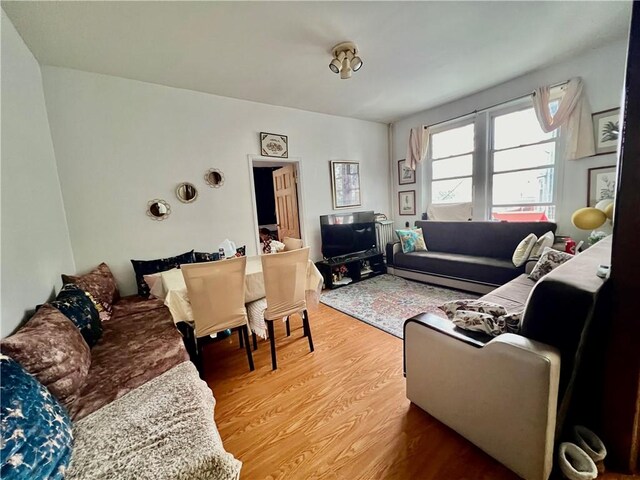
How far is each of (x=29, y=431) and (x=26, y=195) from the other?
1.73 m

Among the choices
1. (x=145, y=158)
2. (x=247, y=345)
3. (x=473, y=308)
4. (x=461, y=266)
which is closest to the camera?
(x=473, y=308)

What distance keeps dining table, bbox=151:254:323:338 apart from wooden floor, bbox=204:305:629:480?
1.24ft

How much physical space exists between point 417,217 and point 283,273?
3.53 m

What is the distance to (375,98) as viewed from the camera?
3.68 metres

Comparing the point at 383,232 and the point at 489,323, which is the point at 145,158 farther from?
the point at 383,232

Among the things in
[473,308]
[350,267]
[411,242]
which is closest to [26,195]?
[473,308]

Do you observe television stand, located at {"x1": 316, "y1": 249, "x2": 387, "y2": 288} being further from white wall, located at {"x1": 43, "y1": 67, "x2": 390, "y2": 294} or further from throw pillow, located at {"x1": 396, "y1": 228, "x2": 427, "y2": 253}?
white wall, located at {"x1": 43, "y1": 67, "x2": 390, "y2": 294}

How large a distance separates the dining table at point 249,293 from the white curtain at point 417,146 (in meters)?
3.22

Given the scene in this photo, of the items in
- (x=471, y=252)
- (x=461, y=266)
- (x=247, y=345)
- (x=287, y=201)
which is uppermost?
(x=287, y=201)

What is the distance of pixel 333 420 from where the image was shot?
1548 mm

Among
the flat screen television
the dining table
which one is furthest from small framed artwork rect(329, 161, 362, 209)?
the dining table

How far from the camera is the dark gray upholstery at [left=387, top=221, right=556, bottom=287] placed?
316 centimetres

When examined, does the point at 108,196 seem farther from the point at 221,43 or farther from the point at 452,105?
the point at 452,105

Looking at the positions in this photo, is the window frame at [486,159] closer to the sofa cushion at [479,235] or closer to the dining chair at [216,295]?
the sofa cushion at [479,235]
